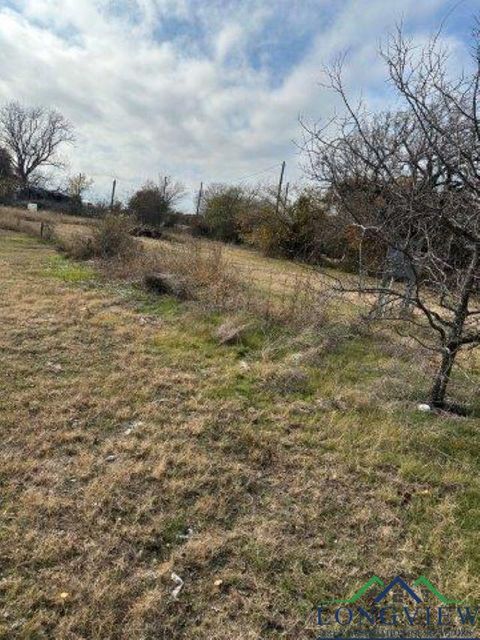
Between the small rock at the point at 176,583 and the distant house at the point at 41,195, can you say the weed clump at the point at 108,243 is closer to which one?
the small rock at the point at 176,583

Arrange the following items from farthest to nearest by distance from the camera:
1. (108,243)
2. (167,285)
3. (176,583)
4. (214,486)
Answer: (108,243) < (167,285) < (214,486) < (176,583)

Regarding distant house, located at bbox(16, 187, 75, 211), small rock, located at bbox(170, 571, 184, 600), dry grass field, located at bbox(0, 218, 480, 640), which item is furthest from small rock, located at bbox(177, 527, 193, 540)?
distant house, located at bbox(16, 187, 75, 211)

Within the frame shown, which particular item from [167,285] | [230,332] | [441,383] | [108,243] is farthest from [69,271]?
[441,383]

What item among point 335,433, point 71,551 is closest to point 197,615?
point 71,551

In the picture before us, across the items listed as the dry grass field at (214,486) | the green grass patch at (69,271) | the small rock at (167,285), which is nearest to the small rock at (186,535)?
the dry grass field at (214,486)

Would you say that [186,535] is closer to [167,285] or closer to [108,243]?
[167,285]

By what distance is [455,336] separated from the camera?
3.81m

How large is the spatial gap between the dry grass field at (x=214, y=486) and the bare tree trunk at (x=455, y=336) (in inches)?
8.7

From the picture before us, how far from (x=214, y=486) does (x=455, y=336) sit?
2522 millimetres

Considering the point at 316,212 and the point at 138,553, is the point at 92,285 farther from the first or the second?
the point at 316,212

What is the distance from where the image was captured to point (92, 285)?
8305 mm

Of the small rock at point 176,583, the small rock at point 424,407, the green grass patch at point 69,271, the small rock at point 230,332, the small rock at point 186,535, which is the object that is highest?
the green grass patch at point 69,271

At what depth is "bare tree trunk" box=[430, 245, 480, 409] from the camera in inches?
145

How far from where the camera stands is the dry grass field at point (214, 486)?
1.95 meters
